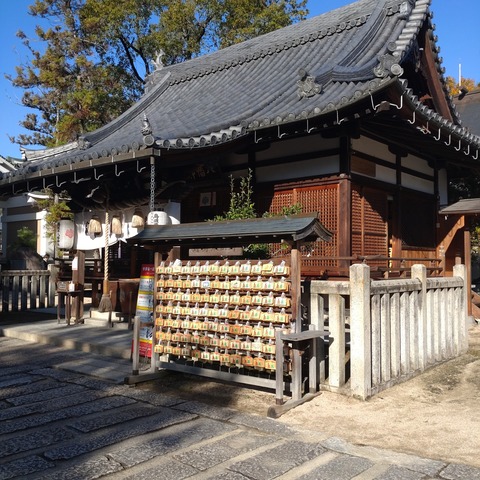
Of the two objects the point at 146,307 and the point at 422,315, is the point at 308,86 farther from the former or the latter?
the point at 146,307

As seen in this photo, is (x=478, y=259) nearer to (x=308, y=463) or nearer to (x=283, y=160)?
(x=283, y=160)

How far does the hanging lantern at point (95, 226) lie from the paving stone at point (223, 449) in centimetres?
757

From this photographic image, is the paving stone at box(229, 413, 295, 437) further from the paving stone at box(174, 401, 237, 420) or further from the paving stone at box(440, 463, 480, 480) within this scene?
the paving stone at box(440, 463, 480, 480)

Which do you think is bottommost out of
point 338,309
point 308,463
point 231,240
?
point 308,463

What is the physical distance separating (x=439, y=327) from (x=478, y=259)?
41.2 feet

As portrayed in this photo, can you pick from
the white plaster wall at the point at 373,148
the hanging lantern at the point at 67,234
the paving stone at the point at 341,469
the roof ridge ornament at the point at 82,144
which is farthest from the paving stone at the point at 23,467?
the roof ridge ornament at the point at 82,144

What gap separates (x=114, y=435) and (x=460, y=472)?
2829 mm

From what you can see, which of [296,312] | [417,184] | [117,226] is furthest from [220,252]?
[417,184]

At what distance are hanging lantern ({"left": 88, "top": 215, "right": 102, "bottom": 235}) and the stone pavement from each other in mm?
5279

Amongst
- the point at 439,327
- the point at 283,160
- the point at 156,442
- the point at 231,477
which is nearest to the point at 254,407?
the point at 156,442

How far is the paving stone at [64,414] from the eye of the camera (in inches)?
181

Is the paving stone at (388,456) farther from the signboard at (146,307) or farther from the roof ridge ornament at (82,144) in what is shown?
the roof ridge ornament at (82,144)

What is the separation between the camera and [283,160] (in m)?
9.74

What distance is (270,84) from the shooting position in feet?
37.4
